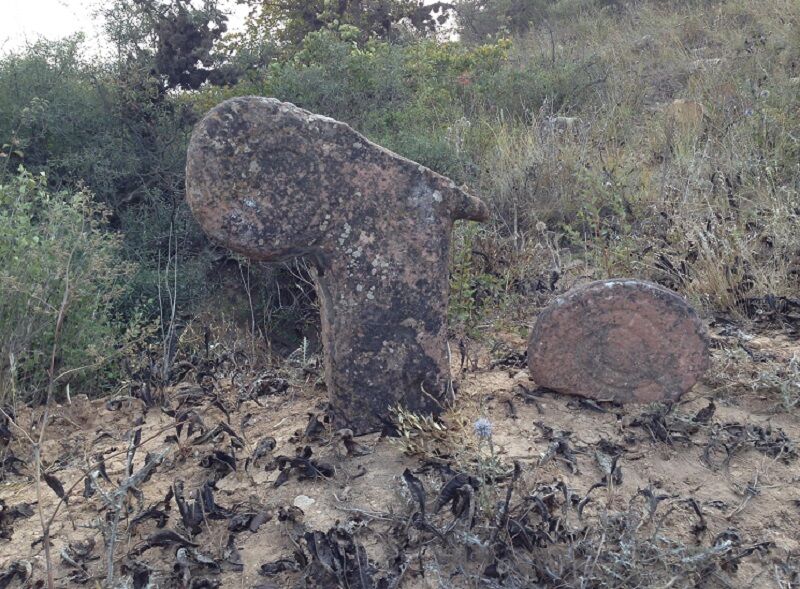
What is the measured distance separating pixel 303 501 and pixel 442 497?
1.52 ft

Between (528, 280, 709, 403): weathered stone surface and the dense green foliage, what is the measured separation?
104 centimetres

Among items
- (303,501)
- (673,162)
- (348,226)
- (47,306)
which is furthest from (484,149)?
(303,501)

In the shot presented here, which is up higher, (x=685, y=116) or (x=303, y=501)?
(x=685, y=116)

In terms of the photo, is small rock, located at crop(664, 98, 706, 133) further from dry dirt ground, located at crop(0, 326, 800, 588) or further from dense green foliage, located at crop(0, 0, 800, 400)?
dry dirt ground, located at crop(0, 326, 800, 588)

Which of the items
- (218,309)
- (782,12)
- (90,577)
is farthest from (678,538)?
(782,12)

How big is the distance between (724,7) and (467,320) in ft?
27.1

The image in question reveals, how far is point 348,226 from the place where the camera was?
8.75ft

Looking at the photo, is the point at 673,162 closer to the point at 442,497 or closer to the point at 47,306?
the point at 442,497

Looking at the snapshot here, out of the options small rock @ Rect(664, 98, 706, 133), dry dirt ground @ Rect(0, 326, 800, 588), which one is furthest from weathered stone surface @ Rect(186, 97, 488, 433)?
small rock @ Rect(664, 98, 706, 133)

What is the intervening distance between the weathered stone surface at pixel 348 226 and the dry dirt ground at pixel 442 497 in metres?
0.22

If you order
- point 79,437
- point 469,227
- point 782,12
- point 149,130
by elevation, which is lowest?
point 79,437

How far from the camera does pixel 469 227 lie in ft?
15.0

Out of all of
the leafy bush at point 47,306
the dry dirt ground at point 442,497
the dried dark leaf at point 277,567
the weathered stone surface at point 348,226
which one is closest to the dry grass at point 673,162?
the dry dirt ground at point 442,497

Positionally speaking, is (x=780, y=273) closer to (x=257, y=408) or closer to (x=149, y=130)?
(x=257, y=408)
